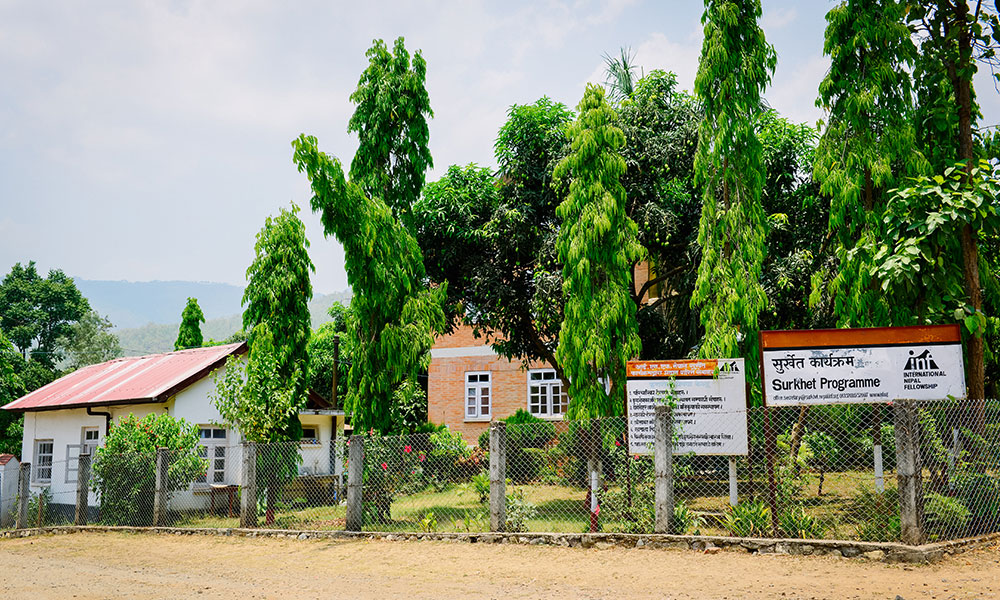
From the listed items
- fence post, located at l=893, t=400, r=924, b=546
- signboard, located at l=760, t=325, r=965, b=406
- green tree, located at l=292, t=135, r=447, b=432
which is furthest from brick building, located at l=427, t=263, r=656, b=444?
fence post, located at l=893, t=400, r=924, b=546

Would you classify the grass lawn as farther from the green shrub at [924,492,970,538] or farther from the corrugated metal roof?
the corrugated metal roof

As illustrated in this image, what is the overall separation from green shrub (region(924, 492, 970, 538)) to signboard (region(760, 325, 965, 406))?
A: 1.29m

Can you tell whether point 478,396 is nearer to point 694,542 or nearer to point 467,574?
point 694,542

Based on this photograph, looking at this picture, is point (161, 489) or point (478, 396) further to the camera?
point (478, 396)

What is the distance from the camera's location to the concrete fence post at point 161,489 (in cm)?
1523

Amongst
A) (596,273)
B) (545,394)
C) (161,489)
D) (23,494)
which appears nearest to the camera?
(596,273)

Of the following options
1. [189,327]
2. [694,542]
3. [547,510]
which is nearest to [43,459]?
[189,327]

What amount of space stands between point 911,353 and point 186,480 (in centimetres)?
1411

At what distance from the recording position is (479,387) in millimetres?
30000

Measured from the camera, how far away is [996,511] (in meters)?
9.65

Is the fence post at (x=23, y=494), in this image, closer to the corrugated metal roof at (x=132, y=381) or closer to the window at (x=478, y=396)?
the corrugated metal roof at (x=132, y=381)

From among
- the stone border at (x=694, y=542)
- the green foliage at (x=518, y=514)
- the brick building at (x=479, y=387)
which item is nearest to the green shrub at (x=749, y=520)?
the stone border at (x=694, y=542)

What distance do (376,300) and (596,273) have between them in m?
4.29

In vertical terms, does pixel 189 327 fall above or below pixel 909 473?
above
